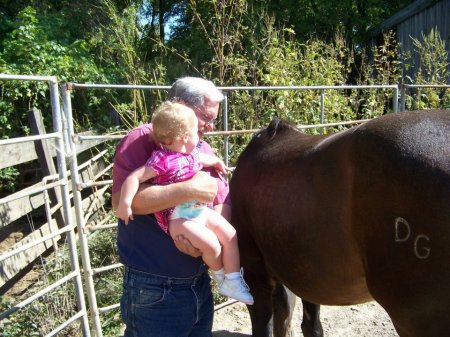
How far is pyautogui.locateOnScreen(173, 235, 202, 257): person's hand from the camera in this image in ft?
6.17

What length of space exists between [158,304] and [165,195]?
0.51 meters

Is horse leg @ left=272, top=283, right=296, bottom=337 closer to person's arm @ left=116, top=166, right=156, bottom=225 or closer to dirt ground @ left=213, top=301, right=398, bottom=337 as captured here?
dirt ground @ left=213, top=301, right=398, bottom=337

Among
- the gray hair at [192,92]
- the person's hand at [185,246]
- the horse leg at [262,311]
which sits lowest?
the horse leg at [262,311]

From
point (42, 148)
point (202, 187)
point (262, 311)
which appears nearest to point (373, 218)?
point (202, 187)

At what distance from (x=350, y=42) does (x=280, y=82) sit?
27.1 feet

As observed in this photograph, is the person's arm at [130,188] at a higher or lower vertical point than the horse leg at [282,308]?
higher

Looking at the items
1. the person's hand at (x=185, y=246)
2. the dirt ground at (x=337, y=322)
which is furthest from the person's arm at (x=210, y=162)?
the dirt ground at (x=337, y=322)

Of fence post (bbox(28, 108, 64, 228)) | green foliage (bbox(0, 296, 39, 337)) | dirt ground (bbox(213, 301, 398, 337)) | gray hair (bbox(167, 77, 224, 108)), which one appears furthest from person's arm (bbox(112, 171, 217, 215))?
fence post (bbox(28, 108, 64, 228))

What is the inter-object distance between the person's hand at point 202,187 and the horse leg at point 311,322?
1.70 metres

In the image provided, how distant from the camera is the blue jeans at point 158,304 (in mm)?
1936

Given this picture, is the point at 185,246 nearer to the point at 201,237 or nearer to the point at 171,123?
the point at 201,237

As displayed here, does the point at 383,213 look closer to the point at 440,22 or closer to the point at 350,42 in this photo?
the point at 440,22

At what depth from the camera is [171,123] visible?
5.84ft

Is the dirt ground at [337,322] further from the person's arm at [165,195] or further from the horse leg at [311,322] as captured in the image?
the person's arm at [165,195]
